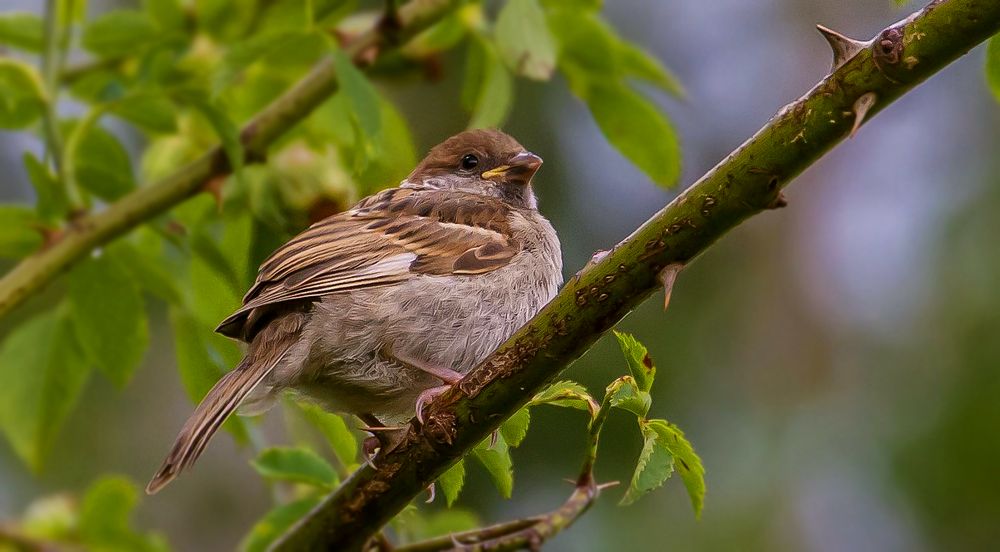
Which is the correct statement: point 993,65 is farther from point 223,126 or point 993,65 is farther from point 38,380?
point 38,380

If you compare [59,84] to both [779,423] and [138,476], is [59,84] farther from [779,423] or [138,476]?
[779,423]

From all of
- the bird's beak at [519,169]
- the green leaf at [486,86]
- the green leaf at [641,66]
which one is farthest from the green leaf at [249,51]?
the bird's beak at [519,169]

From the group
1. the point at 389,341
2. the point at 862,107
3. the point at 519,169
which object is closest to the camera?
the point at 862,107

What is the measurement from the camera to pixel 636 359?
214cm

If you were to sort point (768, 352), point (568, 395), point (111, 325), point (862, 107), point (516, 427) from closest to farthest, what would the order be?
point (862, 107) → point (568, 395) → point (516, 427) → point (111, 325) → point (768, 352)

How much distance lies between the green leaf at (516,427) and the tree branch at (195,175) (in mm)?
1211

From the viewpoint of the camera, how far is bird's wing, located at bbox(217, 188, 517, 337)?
315 cm

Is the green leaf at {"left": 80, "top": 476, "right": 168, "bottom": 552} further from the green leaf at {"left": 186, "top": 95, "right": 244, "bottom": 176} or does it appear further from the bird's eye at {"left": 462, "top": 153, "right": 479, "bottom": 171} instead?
the bird's eye at {"left": 462, "top": 153, "right": 479, "bottom": 171}

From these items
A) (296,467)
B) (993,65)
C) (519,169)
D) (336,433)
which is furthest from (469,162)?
(993,65)

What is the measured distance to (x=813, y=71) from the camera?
9008 mm

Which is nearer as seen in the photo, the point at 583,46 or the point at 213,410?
the point at 213,410

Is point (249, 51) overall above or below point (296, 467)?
above

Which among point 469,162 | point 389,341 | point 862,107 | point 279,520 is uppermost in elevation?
point 862,107

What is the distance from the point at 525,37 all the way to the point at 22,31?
147 cm
